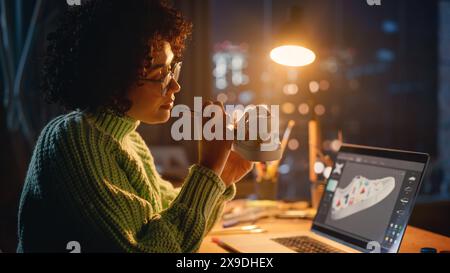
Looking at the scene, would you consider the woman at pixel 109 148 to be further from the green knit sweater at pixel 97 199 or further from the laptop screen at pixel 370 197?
the laptop screen at pixel 370 197

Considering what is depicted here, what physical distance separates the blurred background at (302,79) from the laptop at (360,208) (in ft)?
1.06

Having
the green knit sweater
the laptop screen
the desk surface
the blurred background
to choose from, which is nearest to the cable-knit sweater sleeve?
the green knit sweater

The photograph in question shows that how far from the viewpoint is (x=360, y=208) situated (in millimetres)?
1209

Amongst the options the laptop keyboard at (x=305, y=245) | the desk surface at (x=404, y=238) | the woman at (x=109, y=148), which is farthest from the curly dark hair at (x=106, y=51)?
the laptop keyboard at (x=305, y=245)

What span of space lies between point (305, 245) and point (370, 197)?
0.68 ft

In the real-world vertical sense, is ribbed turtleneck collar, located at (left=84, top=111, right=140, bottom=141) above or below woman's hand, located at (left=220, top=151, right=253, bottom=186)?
above

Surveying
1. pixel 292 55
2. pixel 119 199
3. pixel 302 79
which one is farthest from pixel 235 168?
pixel 302 79

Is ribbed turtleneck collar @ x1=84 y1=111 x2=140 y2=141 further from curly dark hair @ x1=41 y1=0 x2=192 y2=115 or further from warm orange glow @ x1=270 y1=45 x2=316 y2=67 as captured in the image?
warm orange glow @ x1=270 y1=45 x2=316 y2=67

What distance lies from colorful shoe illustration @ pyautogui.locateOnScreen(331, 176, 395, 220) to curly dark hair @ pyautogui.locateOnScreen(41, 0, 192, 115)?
638mm

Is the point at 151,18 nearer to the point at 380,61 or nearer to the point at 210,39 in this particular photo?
the point at 210,39

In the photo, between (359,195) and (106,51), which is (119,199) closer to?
(106,51)

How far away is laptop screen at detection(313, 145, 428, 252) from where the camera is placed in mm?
1090

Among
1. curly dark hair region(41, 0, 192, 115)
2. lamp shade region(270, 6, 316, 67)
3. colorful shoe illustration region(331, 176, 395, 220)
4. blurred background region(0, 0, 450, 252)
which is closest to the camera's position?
curly dark hair region(41, 0, 192, 115)
